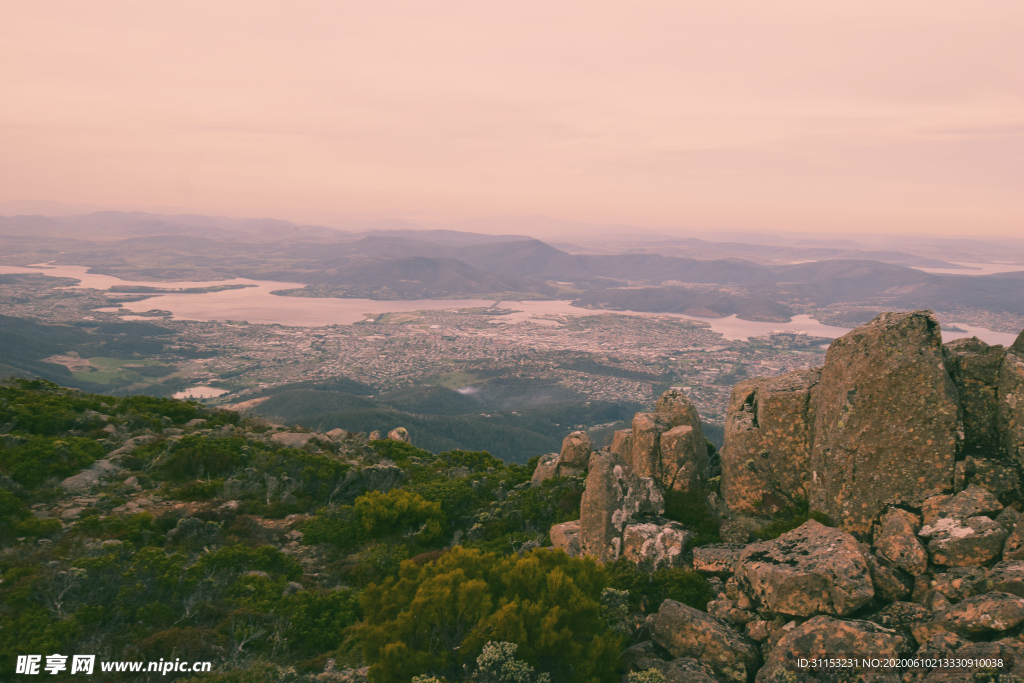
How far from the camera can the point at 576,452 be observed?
30.6 meters

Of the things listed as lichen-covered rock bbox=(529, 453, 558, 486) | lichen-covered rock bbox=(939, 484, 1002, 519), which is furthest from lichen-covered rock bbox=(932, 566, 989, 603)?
lichen-covered rock bbox=(529, 453, 558, 486)

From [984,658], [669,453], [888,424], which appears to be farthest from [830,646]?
[669,453]

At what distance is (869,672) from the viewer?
41.4 feet

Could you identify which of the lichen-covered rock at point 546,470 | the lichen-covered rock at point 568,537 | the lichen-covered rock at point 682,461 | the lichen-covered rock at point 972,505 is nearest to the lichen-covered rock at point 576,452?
the lichen-covered rock at point 546,470

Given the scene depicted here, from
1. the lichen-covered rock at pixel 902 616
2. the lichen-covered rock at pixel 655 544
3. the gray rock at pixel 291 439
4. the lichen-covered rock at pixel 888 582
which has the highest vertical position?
the lichen-covered rock at pixel 888 582

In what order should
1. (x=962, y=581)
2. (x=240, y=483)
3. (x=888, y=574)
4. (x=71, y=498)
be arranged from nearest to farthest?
1. (x=962, y=581)
2. (x=888, y=574)
3. (x=71, y=498)
4. (x=240, y=483)

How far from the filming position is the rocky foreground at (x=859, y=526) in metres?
12.9

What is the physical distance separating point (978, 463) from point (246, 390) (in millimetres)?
203035

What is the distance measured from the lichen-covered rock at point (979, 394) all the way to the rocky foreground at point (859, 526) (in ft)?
0.13

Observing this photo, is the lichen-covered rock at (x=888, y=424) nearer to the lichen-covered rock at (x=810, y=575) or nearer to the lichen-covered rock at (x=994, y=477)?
the lichen-covered rock at (x=994, y=477)

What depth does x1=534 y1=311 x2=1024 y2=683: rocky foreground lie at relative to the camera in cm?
1292

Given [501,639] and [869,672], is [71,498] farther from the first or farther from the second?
[869,672]

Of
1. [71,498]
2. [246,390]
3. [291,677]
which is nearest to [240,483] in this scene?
[71,498]

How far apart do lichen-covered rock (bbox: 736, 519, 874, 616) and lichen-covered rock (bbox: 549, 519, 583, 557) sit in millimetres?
6554
